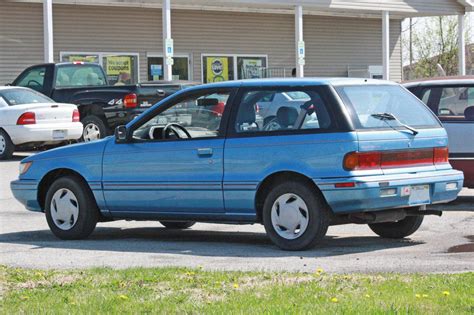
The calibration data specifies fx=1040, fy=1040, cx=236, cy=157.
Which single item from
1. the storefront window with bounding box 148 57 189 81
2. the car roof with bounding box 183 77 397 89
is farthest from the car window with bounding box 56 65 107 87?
the car roof with bounding box 183 77 397 89

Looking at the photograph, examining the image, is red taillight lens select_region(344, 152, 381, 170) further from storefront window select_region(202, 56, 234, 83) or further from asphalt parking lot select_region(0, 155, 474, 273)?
storefront window select_region(202, 56, 234, 83)

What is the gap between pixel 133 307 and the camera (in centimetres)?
661

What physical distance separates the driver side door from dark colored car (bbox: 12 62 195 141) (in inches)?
450

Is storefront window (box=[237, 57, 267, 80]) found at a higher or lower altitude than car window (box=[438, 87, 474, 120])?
higher

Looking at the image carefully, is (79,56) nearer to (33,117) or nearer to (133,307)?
(33,117)

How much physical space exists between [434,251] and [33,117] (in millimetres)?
12583

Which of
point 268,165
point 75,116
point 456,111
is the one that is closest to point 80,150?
point 268,165

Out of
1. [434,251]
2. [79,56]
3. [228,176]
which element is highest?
[79,56]

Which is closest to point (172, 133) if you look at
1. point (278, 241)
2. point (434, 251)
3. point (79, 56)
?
point (278, 241)

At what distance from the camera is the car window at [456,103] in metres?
13.0

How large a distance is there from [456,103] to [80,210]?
5.17 metres

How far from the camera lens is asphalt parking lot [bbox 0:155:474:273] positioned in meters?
8.70

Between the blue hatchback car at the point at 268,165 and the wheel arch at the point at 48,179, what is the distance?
0.01 m

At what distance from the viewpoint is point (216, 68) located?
34.1m
